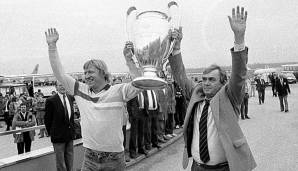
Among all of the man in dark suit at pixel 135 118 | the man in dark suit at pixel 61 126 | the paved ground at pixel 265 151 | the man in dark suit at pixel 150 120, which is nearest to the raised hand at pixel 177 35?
the man in dark suit at pixel 61 126

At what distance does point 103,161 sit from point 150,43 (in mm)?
1255

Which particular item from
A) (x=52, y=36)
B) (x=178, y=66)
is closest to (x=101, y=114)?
(x=178, y=66)

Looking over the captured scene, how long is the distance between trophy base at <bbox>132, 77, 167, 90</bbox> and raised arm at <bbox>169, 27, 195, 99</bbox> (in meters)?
0.46

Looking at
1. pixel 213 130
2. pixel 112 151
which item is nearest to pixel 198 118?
pixel 213 130

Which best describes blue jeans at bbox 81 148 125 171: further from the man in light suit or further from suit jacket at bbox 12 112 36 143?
suit jacket at bbox 12 112 36 143

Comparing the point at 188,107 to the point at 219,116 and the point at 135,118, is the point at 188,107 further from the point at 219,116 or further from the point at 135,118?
the point at 135,118

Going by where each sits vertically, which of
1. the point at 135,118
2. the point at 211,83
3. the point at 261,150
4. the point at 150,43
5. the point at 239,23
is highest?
the point at 239,23

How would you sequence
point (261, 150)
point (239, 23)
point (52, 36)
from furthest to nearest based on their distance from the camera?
point (261, 150)
point (52, 36)
point (239, 23)

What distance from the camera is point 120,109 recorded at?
311cm

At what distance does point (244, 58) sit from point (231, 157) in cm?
77

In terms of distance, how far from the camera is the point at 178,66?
9.61ft

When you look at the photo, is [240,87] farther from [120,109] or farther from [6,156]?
[6,156]

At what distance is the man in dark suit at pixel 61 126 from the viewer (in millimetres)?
5020

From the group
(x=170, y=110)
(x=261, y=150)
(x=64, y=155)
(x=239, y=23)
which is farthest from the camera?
(x=170, y=110)
